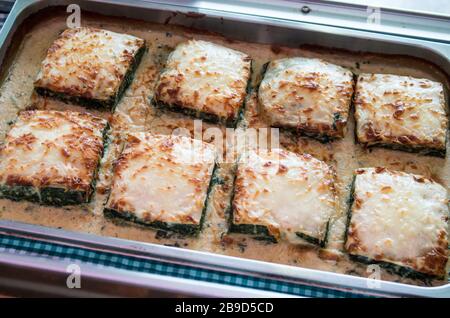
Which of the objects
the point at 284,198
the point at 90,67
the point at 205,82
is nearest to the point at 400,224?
the point at 284,198

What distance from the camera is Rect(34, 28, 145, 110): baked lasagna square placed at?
3.05 m

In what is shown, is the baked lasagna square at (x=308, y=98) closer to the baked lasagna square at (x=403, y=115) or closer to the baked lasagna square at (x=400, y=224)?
the baked lasagna square at (x=403, y=115)

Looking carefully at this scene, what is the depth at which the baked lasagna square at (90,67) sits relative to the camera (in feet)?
10.0

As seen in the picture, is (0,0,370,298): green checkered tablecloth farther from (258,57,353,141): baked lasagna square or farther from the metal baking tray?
the metal baking tray

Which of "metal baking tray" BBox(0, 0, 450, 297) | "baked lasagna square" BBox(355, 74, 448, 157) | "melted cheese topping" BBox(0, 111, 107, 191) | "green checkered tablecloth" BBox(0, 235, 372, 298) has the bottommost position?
"green checkered tablecloth" BBox(0, 235, 372, 298)

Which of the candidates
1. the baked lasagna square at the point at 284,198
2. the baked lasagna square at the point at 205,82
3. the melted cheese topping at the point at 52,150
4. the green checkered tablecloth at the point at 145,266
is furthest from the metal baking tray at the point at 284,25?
the green checkered tablecloth at the point at 145,266

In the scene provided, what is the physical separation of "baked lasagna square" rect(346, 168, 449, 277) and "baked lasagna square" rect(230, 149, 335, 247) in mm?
161

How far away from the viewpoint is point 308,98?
3016mm

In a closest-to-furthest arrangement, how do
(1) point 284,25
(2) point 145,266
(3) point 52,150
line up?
(2) point 145,266, (3) point 52,150, (1) point 284,25

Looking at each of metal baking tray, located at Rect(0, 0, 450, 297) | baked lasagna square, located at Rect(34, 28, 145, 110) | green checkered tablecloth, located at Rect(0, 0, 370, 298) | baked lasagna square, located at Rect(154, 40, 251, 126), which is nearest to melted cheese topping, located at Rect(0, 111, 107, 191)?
baked lasagna square, located at Rect(34, 28, 145, 110)

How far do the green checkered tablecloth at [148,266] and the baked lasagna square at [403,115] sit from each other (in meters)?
0.94

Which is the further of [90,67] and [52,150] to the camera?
[90,67]

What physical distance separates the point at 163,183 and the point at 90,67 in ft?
2.94

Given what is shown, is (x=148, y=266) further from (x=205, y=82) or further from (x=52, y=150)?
(x=205, y=82)
